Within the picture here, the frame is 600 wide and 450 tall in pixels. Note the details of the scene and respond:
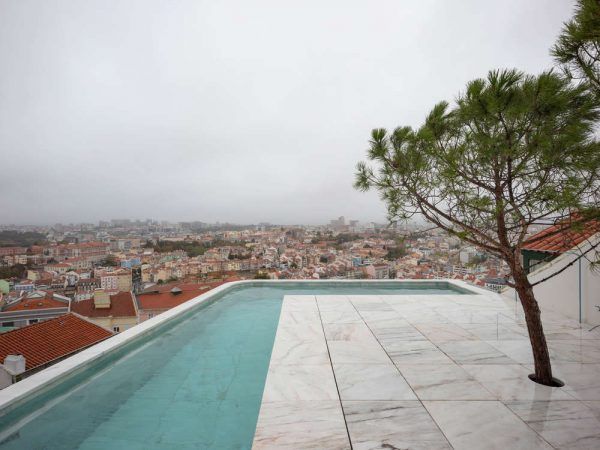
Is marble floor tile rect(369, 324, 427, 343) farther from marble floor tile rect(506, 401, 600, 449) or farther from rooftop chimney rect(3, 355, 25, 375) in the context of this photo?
rooftop chimney rect(3, 355, 25, 375)

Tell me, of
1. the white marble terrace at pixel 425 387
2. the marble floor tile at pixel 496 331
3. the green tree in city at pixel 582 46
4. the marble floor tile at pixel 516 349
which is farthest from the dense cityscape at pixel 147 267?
the green tree in city at pixel 582 46

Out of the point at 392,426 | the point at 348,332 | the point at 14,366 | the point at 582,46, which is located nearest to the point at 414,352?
the point at 348,332

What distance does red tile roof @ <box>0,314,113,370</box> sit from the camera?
5832 mm

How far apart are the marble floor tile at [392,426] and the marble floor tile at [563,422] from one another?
0.61 m

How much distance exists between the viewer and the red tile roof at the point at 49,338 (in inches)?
230

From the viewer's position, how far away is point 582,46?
1.74 meters

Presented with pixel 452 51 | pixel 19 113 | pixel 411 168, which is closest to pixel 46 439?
pixel 411 168

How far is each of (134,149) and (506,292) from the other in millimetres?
23476

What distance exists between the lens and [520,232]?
7.54 feet

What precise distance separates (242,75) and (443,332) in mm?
11165

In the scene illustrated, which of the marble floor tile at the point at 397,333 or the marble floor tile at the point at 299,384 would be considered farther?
the marble floor tile at the point at 397,333

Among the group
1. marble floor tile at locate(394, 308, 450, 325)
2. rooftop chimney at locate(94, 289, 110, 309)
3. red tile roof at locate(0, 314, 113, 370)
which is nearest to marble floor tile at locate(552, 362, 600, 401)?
marble floor tile at locate(394, 308, 450, 325)

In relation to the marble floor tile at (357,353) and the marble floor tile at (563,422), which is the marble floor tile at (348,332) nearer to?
the marble floor tile at (357,353)

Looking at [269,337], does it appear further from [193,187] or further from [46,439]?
[193,187]
